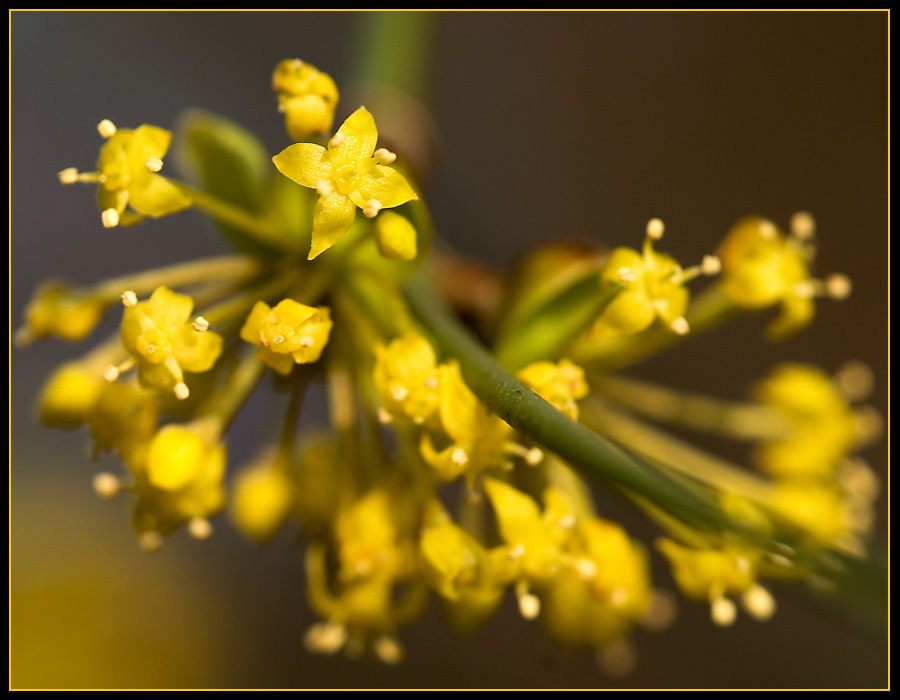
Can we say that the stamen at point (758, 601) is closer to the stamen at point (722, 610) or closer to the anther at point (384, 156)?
the stamen at point (722, 610)

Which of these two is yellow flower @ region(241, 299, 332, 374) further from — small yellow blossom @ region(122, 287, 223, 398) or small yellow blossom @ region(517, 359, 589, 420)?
small yellow blossom @ region(517, 359, 589, 420)

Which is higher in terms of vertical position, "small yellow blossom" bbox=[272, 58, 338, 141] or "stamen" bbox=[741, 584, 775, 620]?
"small yellow blossom" bbox=[272, 58, 338, 141]

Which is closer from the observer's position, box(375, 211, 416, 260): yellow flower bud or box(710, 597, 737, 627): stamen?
box(375, 211, 416, 260): yellow flower bud

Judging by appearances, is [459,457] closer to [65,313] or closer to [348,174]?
[348,174]

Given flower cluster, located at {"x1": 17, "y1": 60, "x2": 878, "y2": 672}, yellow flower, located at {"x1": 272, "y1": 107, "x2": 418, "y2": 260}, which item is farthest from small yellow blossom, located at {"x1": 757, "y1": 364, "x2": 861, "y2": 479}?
yellow flower, located at {"x1": 272, "y1": 107, "x2": 418, "y2": 260}

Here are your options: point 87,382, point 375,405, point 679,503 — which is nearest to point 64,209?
point 87,382

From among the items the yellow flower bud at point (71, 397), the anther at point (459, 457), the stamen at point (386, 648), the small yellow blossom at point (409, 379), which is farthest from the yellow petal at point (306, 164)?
the stamen at point (386, 648)
